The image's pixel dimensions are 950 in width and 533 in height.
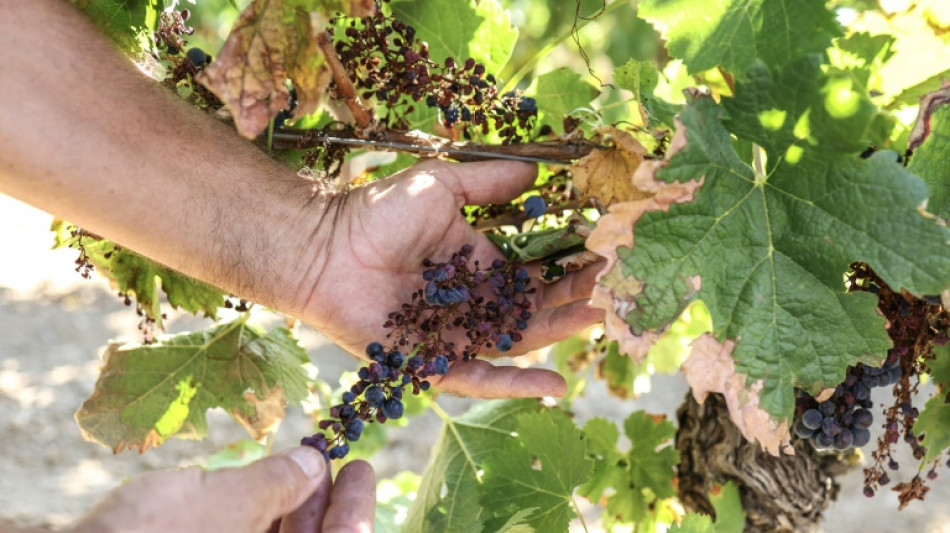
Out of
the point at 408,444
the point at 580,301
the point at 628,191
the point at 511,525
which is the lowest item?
the point at 408,444

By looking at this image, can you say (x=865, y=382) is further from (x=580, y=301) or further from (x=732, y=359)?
(x=580, y=301)

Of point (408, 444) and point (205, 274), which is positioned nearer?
point (205, 274)

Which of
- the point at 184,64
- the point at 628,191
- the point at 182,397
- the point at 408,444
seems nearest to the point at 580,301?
the point at 628,191

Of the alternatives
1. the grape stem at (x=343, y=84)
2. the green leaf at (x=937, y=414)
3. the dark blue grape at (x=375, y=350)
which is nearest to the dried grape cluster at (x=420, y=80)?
the grape stem at (x=343, y=84)

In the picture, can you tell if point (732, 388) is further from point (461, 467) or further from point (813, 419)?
point (461, 467)

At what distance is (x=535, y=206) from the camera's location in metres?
1.96

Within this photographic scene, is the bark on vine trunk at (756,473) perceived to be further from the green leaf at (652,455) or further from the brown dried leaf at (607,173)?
the brown dried leaf at (607,173)

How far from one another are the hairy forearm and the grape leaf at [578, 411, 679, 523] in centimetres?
115

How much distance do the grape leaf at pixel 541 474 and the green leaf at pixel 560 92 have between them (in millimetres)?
772

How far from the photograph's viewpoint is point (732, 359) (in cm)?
150

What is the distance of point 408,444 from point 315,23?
4526 millimetres

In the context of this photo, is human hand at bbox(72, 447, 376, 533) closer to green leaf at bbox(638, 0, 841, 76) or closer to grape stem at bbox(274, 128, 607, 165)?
grape stem at bbox(274, 128, 607, 165)

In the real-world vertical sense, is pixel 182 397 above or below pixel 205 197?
below

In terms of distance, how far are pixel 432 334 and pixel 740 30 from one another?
804 mm
